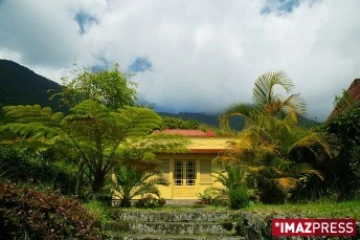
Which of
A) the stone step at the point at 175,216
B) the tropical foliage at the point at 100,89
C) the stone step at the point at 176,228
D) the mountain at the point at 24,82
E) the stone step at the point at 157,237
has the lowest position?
the stone step at the point at 157,237

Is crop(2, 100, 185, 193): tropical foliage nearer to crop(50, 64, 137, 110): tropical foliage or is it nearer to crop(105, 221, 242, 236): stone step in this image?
crop(105, 221, 242, 236): stone step

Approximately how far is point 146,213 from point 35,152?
4.98 metres

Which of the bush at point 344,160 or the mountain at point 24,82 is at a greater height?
the mountain at point 24,82

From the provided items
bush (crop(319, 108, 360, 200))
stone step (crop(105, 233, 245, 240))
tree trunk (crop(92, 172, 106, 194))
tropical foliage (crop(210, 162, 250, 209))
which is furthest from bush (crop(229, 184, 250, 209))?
tree trunk (crop(92, 172, 106, 194))

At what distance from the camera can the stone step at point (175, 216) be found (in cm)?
1234

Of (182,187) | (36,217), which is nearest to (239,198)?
(36,217)

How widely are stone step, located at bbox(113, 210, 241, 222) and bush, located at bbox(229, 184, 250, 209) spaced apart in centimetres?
135

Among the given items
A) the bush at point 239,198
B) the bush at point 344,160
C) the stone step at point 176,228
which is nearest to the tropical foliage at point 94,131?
the bush at point 239,198

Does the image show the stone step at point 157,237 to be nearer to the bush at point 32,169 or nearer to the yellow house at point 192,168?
the bush at point 32,169

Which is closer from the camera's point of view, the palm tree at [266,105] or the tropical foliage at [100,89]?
the palm tree at [266,105]

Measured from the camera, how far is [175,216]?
12398 millimetres

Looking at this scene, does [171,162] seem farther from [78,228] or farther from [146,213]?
[78,228]

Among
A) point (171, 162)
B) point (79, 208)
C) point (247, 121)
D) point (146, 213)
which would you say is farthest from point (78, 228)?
point (171, 162)
